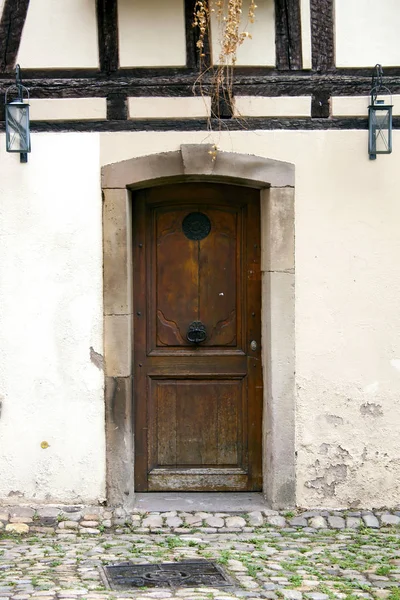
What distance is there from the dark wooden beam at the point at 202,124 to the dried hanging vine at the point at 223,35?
14cm

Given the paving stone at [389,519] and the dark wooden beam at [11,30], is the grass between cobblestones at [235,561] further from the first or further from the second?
the dark wooden beam at [11,30]

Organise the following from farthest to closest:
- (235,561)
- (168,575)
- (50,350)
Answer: (50,350) < (235,561) < (168,575)

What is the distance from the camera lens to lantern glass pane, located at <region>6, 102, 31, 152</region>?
254 inches

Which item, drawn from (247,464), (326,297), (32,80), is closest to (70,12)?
(32,80)

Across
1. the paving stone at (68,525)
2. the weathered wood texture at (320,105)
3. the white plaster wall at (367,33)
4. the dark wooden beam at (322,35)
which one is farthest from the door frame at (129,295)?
the white plaster wall at (367,33)

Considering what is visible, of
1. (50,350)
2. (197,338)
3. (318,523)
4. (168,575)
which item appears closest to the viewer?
(168,575)

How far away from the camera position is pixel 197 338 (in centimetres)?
694

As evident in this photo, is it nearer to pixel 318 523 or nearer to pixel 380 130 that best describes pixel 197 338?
pixel 318 523

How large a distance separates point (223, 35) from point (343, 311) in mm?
2099

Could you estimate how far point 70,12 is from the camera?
657 cm

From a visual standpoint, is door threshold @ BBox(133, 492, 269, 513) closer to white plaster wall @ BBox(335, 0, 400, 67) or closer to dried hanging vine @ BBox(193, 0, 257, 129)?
dried hanging vine @ BBox(193, 0, 257, 129)

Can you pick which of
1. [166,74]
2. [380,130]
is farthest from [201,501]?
[166,74]

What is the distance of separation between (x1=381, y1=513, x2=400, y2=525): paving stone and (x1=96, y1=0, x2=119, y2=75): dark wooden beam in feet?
12.0

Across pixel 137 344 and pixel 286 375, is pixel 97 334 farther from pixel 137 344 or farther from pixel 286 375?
pixel 286 375
